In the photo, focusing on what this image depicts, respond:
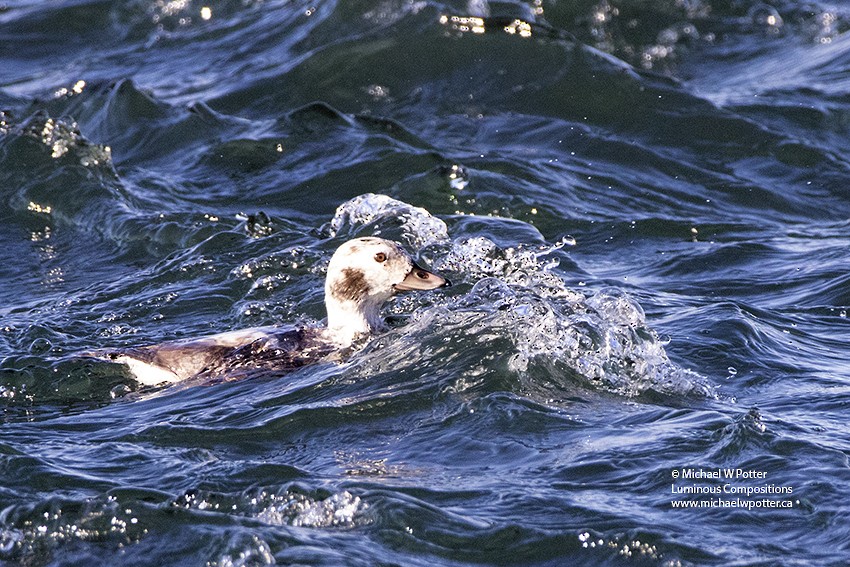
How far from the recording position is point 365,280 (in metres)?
8.01

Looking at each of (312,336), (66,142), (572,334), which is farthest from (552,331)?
(66,142)

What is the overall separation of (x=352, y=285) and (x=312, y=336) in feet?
1.28

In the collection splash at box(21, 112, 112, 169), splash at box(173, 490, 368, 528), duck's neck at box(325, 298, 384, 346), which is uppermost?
splash at box(21, 112, 112, 169)

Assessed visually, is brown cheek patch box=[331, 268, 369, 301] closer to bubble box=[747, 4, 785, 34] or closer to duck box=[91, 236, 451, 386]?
duck box=[91, 236, 451, 386]

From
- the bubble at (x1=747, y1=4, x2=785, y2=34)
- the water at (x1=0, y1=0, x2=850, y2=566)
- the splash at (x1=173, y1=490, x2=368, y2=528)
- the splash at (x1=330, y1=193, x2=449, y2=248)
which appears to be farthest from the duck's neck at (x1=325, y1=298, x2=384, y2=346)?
the bubble at (x1=747, y1=4, x2=785, y2=34)

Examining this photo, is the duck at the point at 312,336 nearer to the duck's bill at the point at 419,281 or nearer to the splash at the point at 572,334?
the duck's bill at the point at 419,281

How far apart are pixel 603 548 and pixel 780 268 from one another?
4.52 m

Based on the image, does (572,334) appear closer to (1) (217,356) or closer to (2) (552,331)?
(2) (552,331)

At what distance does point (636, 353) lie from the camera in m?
7.05

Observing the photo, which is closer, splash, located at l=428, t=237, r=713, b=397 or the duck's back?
splash, located at l=428, t=237, r=713, b=397

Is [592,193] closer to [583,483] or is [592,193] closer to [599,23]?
[599,23]

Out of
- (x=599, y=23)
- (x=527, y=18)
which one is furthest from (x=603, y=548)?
(x=599, y=23)

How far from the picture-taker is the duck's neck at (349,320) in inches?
311

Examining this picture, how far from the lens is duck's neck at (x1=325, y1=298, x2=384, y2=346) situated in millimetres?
7906
